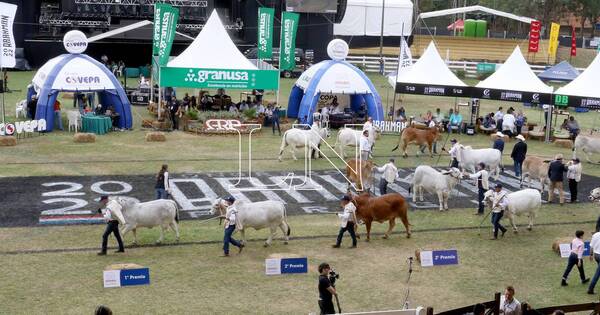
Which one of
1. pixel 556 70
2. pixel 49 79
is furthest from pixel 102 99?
pixel 556 70

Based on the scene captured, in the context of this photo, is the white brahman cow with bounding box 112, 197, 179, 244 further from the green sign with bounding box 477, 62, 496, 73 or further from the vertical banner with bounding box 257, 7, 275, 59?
the green sign with bounding box 477, 62, 496, 73

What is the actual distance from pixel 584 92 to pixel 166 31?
1769 centimetres

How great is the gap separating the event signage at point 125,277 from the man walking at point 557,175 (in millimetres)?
12700

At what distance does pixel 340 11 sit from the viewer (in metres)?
61.4

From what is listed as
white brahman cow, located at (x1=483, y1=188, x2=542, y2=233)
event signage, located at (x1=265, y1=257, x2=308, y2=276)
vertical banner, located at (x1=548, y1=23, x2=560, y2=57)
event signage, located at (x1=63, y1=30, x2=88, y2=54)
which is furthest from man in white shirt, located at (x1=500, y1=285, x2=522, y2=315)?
vertical banner, located at (x1=548, y1=23, x2=560, y2=57)

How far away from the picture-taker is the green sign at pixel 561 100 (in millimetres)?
31375

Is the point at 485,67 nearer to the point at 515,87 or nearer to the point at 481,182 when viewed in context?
the point at 515,87

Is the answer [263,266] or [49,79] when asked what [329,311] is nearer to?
[263,266]

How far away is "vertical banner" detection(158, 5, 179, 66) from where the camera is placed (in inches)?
1280

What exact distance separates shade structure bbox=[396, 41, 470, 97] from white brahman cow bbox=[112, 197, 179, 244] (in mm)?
19061

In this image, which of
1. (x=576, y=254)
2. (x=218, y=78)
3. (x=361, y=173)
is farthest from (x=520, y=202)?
(x=218, y=78)

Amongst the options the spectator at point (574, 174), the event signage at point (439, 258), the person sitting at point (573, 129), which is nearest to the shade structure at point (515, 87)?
the person sitting at point (573, 129)

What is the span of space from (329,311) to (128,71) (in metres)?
43.4

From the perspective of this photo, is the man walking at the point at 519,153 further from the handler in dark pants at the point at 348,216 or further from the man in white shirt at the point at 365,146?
the handler in dark pants at the point at 348,216
